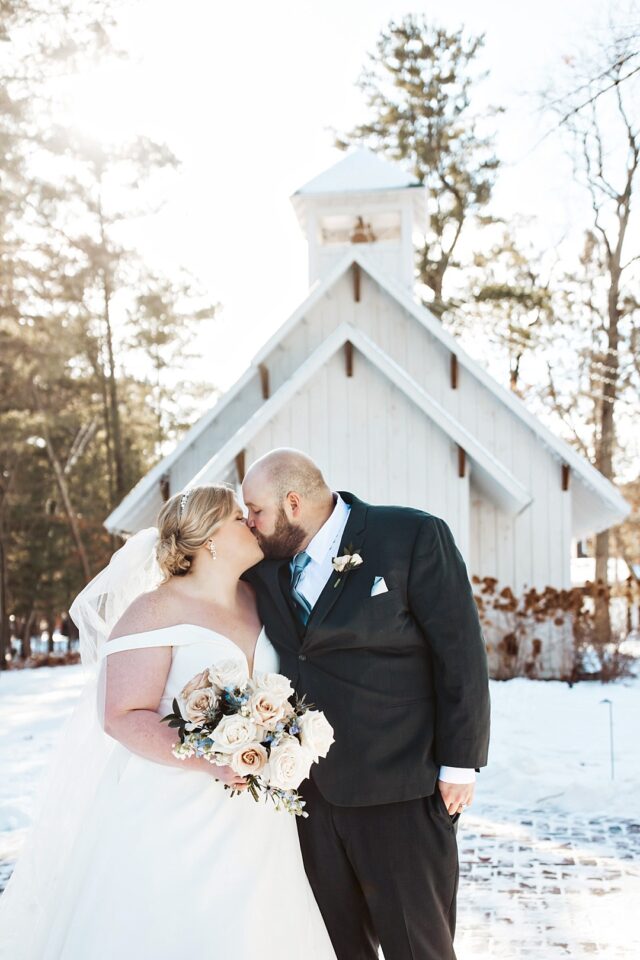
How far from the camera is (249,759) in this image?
11.0 ft

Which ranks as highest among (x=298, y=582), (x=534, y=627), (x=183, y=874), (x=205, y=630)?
(x=298, y=582)

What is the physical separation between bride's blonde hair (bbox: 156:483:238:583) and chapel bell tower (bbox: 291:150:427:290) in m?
14.3

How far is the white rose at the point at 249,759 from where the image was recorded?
3.33 metres

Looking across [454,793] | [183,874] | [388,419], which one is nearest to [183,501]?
[183,874]

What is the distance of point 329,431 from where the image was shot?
14.5m

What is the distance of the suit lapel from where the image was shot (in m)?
3.87

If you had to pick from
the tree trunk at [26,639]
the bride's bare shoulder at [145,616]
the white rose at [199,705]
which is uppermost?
the bride's bare shoulder at [145,616]

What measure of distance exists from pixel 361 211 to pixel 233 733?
16243 mm

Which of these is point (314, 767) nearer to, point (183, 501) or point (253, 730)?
point (253, 730)

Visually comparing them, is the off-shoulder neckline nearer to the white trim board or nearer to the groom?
the groom

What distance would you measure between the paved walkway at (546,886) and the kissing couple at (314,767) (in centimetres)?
170

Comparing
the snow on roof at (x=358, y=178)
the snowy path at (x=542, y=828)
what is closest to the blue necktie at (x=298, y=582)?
the snowy path at (x=542, y=828)

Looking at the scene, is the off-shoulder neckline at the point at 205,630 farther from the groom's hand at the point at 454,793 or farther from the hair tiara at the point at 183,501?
the groom's hand at the point at 454,793

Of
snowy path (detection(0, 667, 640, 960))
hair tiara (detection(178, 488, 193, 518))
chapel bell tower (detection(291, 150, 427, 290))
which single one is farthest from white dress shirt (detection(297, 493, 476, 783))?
chapel bell tower (detection(291, 150, 427, 290))
